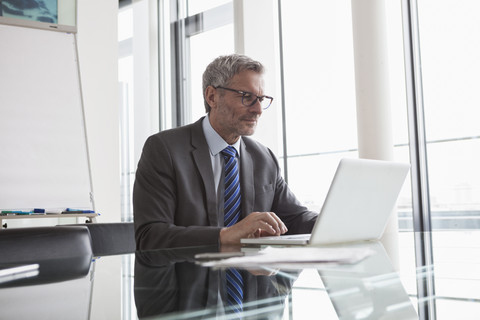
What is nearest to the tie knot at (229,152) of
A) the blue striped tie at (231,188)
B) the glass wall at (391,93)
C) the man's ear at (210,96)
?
the blue striped tie at (231,188)

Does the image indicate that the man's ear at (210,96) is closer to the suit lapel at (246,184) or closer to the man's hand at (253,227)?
the suit lapel at (246,184)

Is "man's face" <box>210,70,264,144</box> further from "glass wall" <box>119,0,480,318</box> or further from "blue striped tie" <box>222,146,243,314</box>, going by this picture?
"glass wall" <box>119,0,480,318</box>

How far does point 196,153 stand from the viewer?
77.6 inches

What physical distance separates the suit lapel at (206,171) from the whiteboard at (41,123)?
75.1 inches

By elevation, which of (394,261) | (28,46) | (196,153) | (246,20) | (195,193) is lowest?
(394,261)

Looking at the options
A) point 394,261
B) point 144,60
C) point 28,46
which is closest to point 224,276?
point 394,261

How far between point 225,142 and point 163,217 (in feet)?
1.51

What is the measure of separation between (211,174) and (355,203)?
0.75 meters

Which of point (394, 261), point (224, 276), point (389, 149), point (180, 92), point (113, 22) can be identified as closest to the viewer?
point (224, 276)

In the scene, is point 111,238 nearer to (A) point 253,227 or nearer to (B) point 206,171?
(B) point 206,171

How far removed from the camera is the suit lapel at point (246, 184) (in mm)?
1992

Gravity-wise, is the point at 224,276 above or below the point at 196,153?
below

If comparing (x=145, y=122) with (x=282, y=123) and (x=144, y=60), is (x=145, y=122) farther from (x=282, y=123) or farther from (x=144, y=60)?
(x=282, y=123)

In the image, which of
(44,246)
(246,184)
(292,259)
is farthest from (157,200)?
(292,259)
